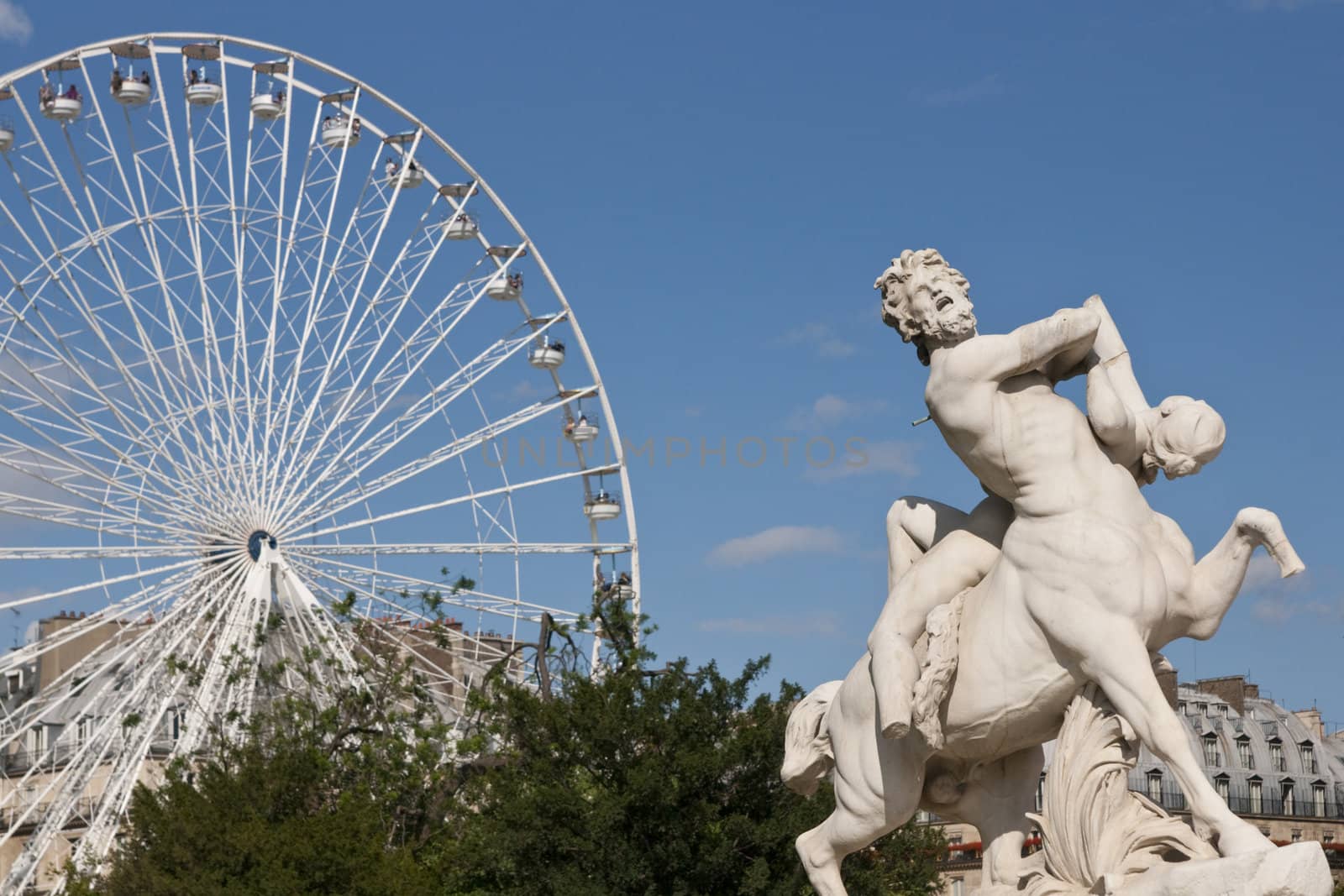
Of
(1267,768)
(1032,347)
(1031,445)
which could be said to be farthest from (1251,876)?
(1267,768)

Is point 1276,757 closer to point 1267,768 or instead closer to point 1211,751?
point 1267,768

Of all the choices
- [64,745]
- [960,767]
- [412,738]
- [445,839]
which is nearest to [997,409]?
[960,767]

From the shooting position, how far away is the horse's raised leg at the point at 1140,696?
733cm

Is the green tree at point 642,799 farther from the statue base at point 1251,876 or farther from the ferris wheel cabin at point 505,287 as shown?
the statue base at point 1251,876

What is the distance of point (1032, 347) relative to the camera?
7.76 m

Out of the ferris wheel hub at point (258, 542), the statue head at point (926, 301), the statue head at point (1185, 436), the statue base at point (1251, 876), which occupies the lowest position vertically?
the statue base at point (1251, 876)

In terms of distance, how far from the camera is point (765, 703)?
3112 centimetres

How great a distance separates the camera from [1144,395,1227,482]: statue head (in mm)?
7637

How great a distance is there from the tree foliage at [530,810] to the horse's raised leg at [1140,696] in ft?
64.1

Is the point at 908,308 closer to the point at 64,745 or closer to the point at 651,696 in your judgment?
the point at 651,696

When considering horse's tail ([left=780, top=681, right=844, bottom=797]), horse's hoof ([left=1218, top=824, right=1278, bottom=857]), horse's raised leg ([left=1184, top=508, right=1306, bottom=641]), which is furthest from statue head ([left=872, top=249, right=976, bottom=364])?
horse's hoof ([left=1218, top=824, right=1278, bottom=857])

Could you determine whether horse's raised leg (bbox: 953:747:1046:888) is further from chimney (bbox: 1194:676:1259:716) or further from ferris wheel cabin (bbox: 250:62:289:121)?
chimney (bbox: 1194:676:1259:716)

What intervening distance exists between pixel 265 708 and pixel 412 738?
293 centimetres

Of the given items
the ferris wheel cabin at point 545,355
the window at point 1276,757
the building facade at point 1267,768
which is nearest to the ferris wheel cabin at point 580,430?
the ferris wheel cabin at point 545,355
